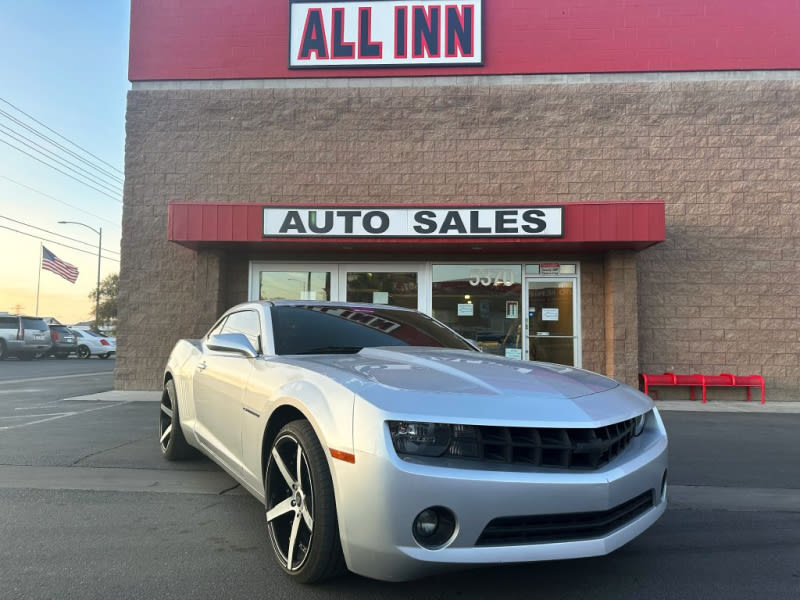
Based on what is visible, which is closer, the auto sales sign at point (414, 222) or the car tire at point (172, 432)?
the car tire at point (172, 432)

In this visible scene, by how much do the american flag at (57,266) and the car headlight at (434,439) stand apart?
34424 mm

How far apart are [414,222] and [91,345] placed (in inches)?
923

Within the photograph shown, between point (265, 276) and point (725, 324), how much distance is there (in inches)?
348

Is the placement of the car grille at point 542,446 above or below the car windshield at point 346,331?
below

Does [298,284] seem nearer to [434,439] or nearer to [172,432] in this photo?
[172,432]

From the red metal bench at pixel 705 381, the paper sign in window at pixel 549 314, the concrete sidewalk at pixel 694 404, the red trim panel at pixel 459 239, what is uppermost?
the red trim panel at pixel 459 239

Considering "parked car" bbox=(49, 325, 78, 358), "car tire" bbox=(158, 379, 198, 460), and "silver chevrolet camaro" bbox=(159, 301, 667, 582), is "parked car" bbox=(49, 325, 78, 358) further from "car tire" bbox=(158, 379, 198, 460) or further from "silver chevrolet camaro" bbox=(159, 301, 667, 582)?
"silver chevrolet camaro" bbox=(159, 301, 667, 582)

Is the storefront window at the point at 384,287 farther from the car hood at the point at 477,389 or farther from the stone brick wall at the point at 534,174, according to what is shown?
the car hood at the point at 477,389

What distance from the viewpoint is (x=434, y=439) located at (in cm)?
230

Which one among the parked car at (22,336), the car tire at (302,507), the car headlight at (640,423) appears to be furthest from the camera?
the parked car at (22,336)

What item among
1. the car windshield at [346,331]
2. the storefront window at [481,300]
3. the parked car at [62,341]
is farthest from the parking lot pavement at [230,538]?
the parked car at [62,341]

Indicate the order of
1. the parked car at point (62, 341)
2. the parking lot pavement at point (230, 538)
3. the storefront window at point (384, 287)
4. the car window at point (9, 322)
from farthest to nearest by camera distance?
the parked car at point (62, 341), the car window at point (9, 322), the storefront window at point (384, 287), the parking lot pavement at point (230, 538)

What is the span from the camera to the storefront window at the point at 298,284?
36.5ft

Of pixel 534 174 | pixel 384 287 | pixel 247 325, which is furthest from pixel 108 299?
pixel 247 325
